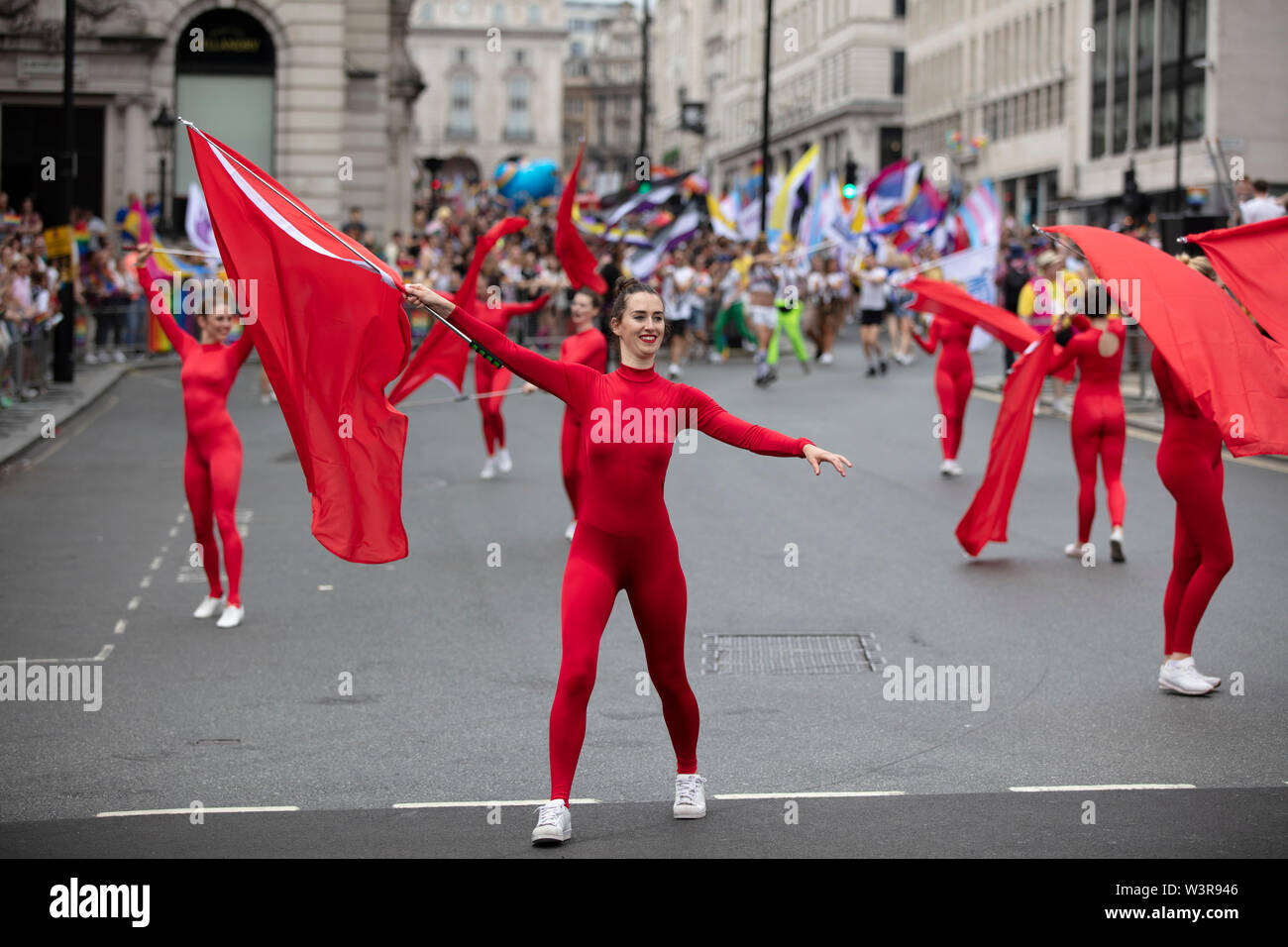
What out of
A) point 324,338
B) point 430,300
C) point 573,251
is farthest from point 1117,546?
point 430,300

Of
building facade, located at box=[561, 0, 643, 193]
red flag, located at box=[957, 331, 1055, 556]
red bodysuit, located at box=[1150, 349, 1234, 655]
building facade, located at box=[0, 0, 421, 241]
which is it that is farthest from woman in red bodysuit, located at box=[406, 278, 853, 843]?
building facade, located at box=[561, 0, 643, 193]

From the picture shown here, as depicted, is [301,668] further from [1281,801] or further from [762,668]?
[1281,801]

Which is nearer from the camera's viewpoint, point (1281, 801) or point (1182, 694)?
point (1281, 801)

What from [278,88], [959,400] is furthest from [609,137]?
[959,400]

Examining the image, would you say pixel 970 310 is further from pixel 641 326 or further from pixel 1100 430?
pixel 641 326

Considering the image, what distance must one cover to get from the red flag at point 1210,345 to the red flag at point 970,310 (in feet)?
12.9

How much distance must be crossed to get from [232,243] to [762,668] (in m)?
3.49

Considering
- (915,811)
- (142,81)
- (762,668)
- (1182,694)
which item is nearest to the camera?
(915,811)

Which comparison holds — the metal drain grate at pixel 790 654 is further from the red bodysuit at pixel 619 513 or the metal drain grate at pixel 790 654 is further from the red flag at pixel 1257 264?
the red bodysuit at pixel 619 513

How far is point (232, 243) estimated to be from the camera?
6539mm

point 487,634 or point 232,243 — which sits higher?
point 232,243

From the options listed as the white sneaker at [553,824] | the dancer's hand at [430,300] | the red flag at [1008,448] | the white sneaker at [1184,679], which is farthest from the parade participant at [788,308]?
the white sneaker at [553,824]

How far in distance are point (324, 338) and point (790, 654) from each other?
3.37m

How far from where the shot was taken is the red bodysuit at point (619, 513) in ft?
18.9
